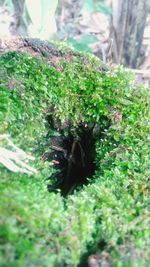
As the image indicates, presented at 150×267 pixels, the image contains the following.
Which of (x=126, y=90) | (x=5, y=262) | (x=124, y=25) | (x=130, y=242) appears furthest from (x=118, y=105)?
(x=124, y=25)

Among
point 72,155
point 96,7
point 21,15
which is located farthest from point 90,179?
point 96,7

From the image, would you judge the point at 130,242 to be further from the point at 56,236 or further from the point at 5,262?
the point at 5,262

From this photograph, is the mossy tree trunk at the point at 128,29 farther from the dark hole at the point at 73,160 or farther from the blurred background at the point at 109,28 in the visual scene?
the dark hole at the point at 73,160

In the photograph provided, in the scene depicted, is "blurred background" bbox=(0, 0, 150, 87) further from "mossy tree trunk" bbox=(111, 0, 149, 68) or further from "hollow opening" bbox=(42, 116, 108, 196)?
"hollow opening" bbox=(42, 116, 108, 196)

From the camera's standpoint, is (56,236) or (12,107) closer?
(56,236)

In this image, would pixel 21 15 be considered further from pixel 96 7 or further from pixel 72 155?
pixel 72 155

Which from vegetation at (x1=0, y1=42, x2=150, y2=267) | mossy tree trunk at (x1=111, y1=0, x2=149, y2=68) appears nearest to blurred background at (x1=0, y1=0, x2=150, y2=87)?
mossy tree trunk at (x1=111, y1=0, x2=149, y2=68)

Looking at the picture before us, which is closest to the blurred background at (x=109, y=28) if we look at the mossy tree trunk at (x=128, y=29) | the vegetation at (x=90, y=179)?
the mossy tree trunk at (x=128, y=29)
